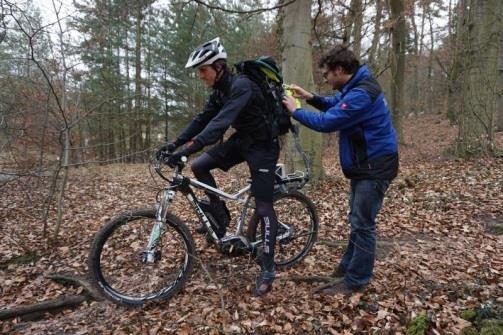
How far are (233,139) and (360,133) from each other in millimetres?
1286

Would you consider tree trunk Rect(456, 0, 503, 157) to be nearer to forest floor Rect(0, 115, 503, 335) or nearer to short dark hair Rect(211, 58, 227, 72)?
forest floor Rect(0, 115, 503, 335)

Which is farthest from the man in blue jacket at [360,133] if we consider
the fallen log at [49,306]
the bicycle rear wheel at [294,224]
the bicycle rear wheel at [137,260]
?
the fallen log at [49,306]

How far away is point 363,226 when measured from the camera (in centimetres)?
346

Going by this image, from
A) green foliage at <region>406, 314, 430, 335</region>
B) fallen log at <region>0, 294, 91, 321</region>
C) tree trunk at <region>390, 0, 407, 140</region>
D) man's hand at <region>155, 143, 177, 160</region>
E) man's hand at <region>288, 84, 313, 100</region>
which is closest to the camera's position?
green foliage at <region>406, 314, 430, 335</region>

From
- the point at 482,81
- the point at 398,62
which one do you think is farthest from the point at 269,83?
the point at 398,62

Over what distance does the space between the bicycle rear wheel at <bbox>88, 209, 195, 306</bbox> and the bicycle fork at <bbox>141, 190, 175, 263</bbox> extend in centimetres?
5

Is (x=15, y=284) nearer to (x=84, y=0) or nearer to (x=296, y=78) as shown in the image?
(x=84, y=0)

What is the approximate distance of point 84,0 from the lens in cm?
538

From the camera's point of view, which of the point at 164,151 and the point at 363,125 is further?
the point at 164,151

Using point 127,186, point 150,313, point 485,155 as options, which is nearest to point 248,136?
point 150,313

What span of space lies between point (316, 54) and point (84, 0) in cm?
1175

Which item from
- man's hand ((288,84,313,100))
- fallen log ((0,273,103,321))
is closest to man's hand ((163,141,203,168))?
man's hand ((288,84,313,100))

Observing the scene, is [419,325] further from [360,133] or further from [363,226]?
[360,133]

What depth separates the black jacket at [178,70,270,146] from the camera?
3.28 meters
